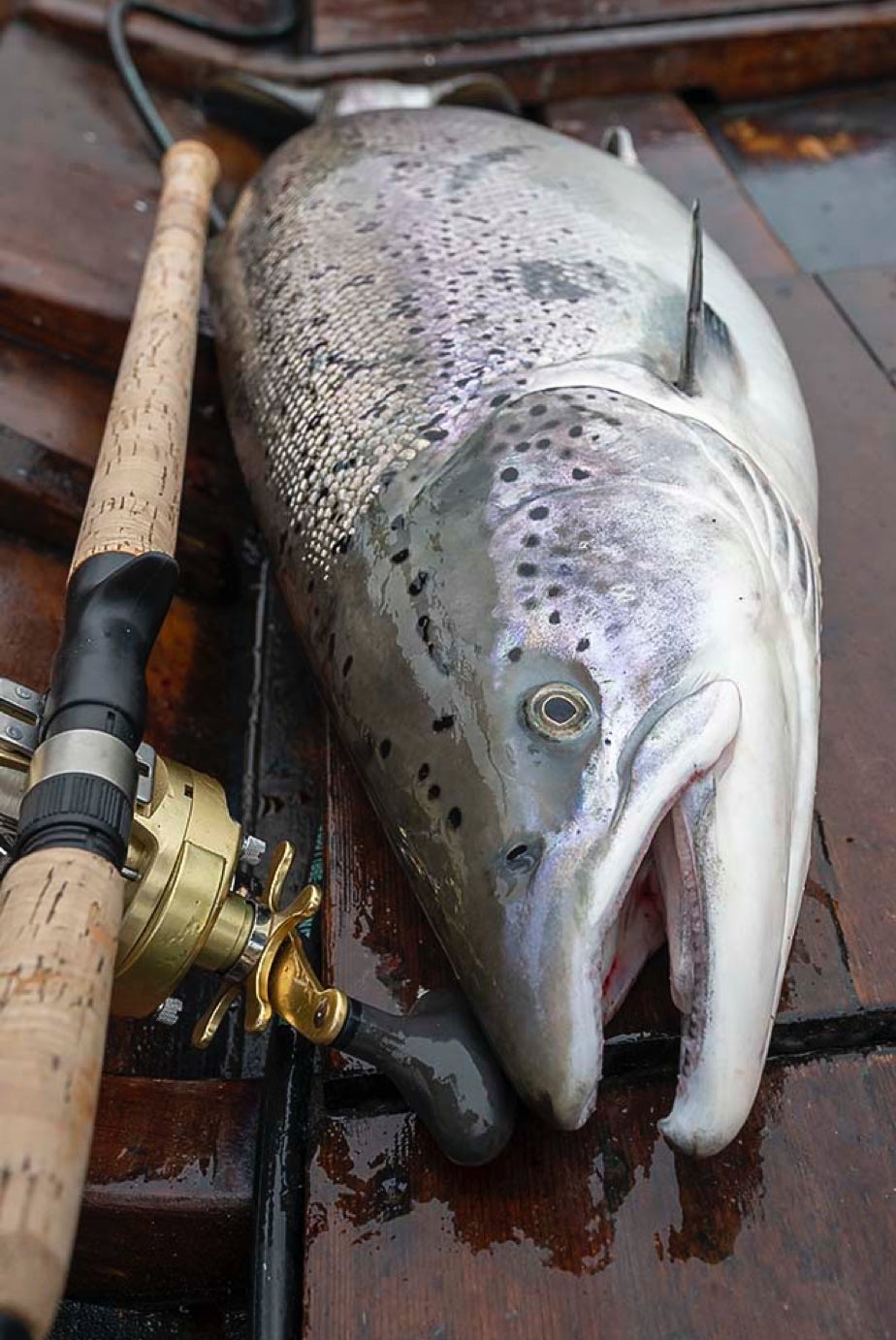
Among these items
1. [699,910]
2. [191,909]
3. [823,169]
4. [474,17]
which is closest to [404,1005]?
[191,909]

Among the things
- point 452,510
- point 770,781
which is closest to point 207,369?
point 452,510

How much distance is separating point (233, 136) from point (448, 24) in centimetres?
100

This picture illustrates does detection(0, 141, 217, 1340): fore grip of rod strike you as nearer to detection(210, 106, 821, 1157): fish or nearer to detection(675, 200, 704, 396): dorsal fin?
detection(210, 106, 821, 1157): fish

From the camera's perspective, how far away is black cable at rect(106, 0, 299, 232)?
402 centimetres

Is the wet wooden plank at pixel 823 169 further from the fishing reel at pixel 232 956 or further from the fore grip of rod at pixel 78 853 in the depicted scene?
the fishing reel at pixel 232 956

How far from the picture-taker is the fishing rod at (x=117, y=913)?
3.31ft

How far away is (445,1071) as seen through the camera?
157 centimetres

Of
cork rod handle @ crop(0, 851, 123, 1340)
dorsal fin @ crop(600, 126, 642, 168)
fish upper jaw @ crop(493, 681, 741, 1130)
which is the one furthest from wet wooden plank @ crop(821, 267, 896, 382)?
cork rod handle @ crop(0, 851, 123, 1340)

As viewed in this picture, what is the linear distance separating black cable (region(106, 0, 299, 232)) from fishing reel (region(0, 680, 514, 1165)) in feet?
8.46

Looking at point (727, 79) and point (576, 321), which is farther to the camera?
point (727, 79)

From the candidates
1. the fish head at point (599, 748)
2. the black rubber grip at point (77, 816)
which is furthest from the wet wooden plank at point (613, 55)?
the black rubber grip at point (77, 816)

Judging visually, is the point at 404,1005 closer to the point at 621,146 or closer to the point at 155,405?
the point at 155,405

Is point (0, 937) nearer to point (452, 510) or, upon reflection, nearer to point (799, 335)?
point (452, 510)

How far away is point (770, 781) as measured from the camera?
1.62 m
